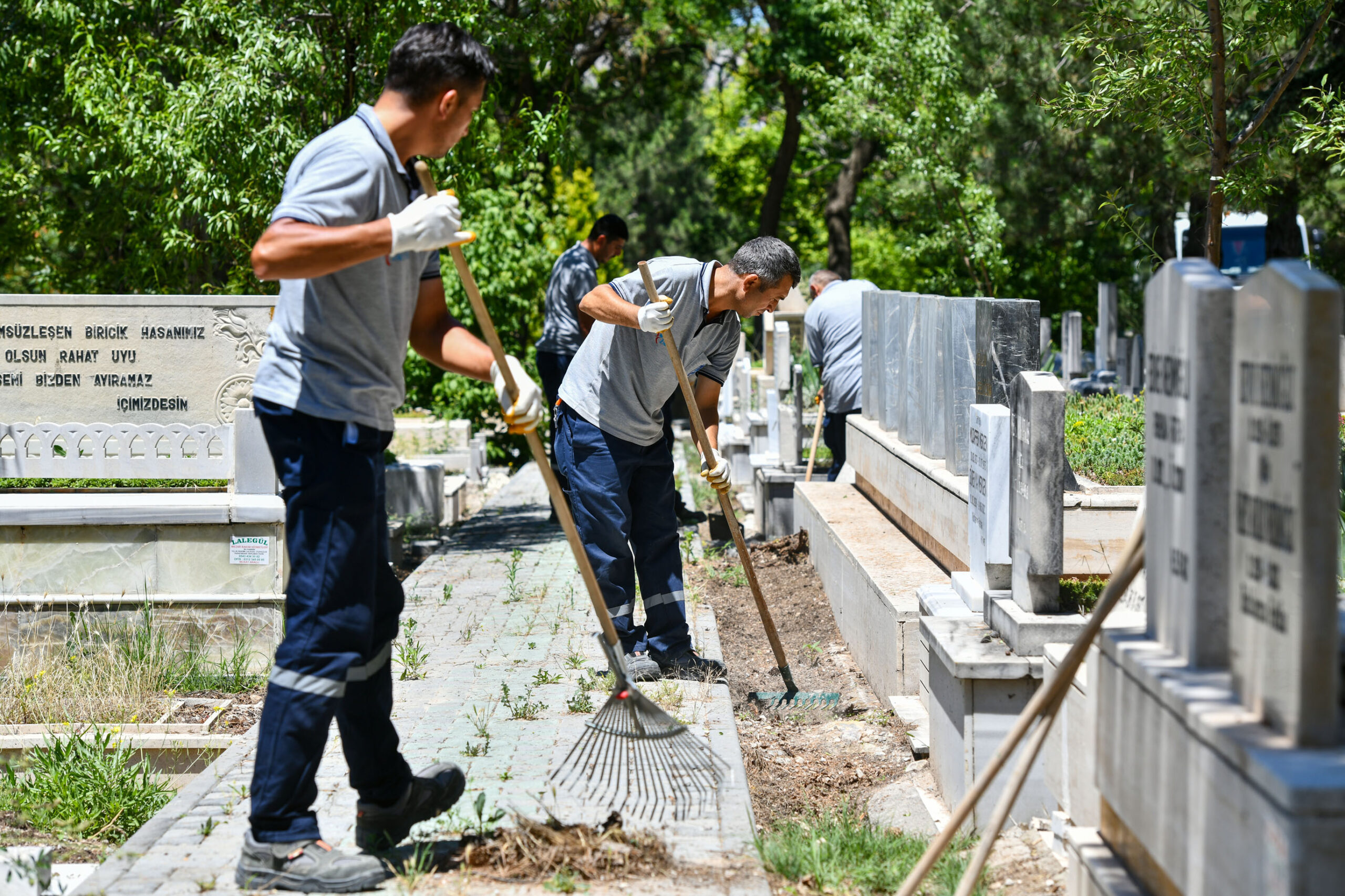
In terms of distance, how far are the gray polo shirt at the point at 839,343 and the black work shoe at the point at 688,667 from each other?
16.5 ft

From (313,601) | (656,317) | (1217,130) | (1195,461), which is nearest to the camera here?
(1195,461)

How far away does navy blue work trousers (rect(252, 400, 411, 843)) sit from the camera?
125 inches

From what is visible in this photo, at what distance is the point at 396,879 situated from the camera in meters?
3.35

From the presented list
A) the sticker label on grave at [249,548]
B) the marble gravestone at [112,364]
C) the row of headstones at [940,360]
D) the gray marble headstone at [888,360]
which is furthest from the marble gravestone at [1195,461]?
the gray marble headstone at [888,360]

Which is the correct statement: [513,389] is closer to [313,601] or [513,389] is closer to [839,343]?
[313,601]

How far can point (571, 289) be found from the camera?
947 centimetres

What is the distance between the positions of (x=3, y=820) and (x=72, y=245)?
32.4ft

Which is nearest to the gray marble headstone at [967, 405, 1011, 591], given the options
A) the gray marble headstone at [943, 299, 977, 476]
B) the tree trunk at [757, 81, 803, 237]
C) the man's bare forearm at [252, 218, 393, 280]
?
the gray marble headstone at [943, 299, 977, 476]

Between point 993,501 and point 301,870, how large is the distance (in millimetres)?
2674

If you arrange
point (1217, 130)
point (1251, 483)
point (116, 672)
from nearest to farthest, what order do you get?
point (1251, 483)
point (116, 672)
point (1217, 130)

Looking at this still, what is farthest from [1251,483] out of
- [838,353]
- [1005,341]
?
[838,353]

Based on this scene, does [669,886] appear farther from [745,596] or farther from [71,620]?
[745,596]

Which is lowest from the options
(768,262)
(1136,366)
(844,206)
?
(1136,366)

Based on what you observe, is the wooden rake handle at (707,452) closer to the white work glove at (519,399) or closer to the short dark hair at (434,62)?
the white work glove at (519,399)
